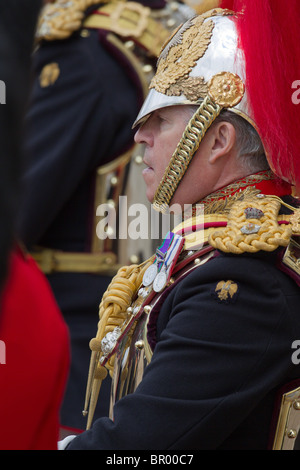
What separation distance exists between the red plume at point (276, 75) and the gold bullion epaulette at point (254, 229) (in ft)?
0.38

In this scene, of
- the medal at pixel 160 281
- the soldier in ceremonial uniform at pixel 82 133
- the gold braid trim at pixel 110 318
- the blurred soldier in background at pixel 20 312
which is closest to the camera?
the blurred soldier in background at pixel 20 312

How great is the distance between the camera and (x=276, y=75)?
1.90 meters

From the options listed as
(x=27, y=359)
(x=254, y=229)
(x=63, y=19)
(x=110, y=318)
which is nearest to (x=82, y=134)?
(x=63, y=19)

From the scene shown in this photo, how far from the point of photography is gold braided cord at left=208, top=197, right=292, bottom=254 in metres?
1.72

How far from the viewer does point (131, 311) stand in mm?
1962

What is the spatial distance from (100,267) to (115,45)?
2.80 feet

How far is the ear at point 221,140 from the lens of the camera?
190cm

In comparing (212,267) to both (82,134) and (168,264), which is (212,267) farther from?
(82,134)

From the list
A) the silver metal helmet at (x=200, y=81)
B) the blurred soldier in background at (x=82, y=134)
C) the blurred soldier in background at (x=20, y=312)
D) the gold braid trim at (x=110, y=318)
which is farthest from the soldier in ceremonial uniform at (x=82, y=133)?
the blurred soldier in background at (x=20, y=312)

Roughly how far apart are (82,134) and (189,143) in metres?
1.52

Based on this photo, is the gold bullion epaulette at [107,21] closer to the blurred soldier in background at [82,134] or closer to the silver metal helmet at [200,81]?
the blurred soldier in background at [82,134]

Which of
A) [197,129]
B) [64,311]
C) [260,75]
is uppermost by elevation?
[260,75]
